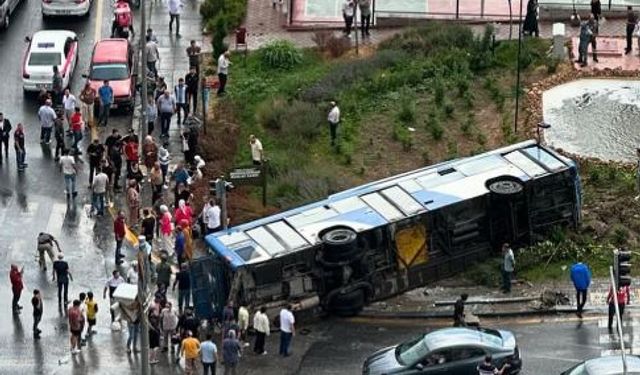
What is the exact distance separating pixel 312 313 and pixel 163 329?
3.48 metres

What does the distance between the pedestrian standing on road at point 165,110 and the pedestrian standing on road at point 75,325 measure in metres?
11.6

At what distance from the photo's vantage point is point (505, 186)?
1666 inches

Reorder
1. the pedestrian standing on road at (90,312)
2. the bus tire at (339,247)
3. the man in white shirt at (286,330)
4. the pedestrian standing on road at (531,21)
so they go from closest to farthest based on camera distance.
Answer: the man in white shirt at (286,330)
the bus tire at (339,247)
the pedestrian standing on road at (90,312)
the pedestrian standing on road at (531,21)

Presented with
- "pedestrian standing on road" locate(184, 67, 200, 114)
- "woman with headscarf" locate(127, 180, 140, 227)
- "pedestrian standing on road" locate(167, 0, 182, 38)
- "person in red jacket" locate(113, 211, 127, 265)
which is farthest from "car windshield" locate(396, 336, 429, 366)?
"pedestrian standing on road" locate(167, 0, 182, 38)

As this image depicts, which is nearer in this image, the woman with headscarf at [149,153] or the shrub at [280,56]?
the woman with headscarf at [149,153]

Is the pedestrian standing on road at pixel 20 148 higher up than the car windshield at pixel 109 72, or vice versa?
the car windshield at pixel 109 72

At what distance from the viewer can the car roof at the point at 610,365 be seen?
34.8 meters

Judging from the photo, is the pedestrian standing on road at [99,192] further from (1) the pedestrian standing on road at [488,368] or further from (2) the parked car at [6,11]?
(2) the parked car at [6,11]

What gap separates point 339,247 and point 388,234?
1.39 metres

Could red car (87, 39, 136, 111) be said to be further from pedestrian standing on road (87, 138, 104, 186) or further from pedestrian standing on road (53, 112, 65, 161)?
pedestrian standing on road (87, 138, 104, 186)

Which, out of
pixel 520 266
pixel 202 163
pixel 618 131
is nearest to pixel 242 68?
pixel 202 163

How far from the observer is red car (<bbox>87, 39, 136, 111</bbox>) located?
52.2 meters

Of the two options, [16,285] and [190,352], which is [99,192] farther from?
[190,352]

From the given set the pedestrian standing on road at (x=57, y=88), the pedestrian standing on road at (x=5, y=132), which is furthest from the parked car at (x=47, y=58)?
the pedestrian standing on road at (x=5, y=132)
